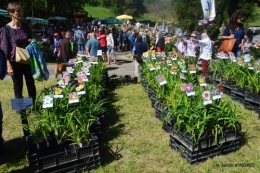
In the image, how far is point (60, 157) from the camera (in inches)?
103

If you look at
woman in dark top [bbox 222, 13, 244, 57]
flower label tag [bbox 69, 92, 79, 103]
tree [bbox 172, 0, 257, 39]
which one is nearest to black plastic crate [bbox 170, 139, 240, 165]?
flower label tag [bbox 69, 92, 79, 103]

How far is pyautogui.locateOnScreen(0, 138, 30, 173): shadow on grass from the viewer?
119 inches

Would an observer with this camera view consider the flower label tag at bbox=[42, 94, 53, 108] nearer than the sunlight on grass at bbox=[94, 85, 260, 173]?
Yes

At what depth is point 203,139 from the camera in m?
2.86

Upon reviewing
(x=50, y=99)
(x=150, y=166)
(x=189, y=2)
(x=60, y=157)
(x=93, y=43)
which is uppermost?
(x=189, y=2)

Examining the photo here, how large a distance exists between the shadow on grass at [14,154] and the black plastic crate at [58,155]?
0.46m

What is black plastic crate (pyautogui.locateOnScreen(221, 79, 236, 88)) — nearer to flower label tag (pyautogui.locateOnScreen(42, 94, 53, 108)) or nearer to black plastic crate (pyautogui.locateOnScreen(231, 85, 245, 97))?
black plastic crate (pyautogui.locateOnScreen(231, 85, 245, 97))

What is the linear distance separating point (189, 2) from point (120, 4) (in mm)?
34847

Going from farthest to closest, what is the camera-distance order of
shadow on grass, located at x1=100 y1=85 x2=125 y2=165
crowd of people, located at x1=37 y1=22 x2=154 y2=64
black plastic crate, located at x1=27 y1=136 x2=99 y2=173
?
crowd of people, located at x1=37 y1=22 x2=154 y2=64
shadow on grass, located at x1=100 y1=85 x2=125 y2=165
black plastic crate, located at x1=27 y1=136 x2=99 y2=173

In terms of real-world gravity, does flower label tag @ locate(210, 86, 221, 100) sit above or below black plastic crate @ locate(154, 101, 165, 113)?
above

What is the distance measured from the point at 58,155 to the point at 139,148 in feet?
3.82

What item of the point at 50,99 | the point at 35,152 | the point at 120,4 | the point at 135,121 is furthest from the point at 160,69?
the point at 120,4

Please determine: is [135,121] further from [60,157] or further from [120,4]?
[120,4]

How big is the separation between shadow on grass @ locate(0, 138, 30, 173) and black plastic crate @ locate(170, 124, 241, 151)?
1830mm
